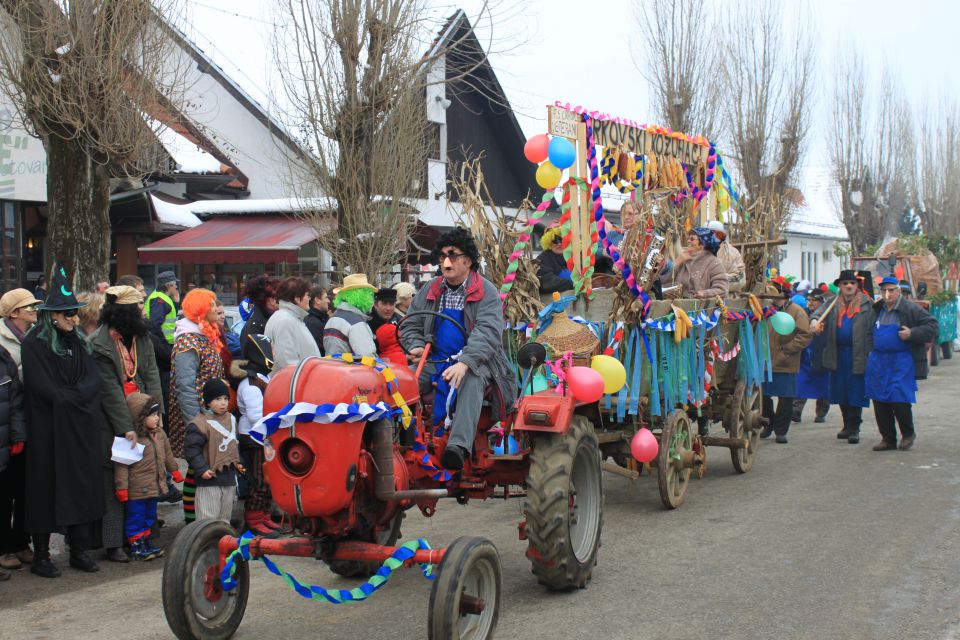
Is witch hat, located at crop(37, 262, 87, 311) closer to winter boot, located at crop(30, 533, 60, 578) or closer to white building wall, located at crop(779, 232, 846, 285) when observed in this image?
winter boot, located at crop(30, 533, 60, 578)

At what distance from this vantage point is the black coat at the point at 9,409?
6258 mm

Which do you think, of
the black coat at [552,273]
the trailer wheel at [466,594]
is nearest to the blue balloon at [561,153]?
the black coat at [552,273]

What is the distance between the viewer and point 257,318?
26.4 feet

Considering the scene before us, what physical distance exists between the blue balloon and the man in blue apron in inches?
208

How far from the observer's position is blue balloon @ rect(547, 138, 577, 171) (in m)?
7.39

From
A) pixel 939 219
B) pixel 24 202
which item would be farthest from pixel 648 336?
pixel 939 219

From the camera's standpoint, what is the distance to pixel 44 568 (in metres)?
6.45

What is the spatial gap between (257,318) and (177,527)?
186cm

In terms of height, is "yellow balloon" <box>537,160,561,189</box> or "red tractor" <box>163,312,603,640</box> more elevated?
"yellow balloon" <box>537,160,561,189</box>

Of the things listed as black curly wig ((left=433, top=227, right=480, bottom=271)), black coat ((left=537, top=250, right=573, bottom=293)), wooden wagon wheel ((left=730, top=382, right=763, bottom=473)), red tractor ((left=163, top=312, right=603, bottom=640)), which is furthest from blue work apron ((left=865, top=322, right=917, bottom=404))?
black curly wig ((left=433, top=227, right=480, bottom=271))

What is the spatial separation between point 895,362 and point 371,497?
25.9 feet

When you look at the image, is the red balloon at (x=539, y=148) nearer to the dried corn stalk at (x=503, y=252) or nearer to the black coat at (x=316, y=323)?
the dried corn stalk at (x=503, y=252)

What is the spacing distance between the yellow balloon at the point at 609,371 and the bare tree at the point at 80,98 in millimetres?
6110

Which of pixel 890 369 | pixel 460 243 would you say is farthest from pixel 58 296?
pixel 890 369
